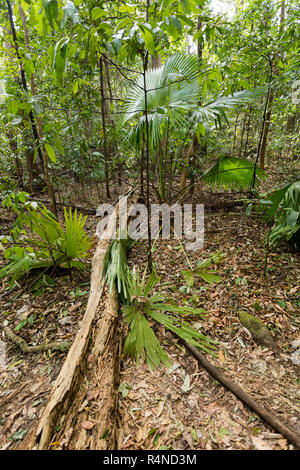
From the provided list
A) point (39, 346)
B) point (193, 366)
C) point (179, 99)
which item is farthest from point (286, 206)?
point (39, 346)

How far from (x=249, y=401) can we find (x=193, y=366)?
38 centimetres

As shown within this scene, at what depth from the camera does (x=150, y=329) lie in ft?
5.19

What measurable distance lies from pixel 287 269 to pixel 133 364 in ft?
5.58

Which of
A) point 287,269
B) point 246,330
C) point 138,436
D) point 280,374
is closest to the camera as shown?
point 138,436

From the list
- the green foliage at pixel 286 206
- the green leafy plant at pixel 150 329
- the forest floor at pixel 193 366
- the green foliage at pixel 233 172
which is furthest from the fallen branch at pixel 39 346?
the green foliage at pixel 233 172

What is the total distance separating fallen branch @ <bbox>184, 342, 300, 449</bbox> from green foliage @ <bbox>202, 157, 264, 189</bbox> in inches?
80.7

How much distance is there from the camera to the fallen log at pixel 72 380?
3.18ft

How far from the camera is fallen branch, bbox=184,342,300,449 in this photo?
1.08 m

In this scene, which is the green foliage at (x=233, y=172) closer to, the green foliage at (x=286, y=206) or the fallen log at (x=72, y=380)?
the green foliage at (x=286, y=206)

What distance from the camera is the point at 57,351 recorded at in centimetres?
162

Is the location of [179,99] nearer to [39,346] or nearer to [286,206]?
Result: [286,206]

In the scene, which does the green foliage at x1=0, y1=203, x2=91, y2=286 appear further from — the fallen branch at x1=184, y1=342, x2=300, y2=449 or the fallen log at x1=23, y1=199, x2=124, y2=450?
the fallen branch at x1=184, y1=342, x2=300, y2=449
